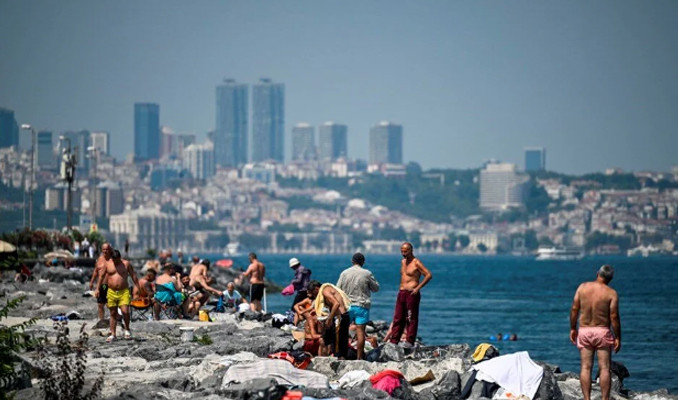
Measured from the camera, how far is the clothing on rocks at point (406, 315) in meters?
19.6

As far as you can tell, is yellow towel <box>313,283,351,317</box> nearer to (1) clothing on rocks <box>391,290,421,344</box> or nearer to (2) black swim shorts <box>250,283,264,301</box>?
(1) clothing on rocks <box>391,290,421,344</box>

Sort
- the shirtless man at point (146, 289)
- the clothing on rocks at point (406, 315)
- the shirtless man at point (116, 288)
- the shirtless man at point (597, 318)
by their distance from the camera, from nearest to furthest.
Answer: the shirtless man at point (597, 318), the clothing on rocks at point (406, 315), the shirtless man at point (116, 288), the shirtless man at point (146, 289)

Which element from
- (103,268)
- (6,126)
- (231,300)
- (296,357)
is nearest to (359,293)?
(296,357)

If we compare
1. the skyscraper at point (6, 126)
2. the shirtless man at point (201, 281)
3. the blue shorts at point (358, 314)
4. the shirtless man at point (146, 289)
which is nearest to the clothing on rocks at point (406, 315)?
the blue shorts at point (358, 314)

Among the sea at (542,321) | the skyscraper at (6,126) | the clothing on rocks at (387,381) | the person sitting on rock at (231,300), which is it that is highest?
the skyscraper at (6,126)

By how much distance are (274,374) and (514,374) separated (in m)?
2.70

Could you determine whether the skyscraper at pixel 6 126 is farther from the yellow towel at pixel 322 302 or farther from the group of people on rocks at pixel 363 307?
the yellow towel at pixel 322 302

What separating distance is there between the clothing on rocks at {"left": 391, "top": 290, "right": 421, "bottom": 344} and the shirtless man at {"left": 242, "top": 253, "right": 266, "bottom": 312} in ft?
29.9

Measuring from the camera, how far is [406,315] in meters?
19.8

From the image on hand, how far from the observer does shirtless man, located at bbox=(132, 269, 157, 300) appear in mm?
25234

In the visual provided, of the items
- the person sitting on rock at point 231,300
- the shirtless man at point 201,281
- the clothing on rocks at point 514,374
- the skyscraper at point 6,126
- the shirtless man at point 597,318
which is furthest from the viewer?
the skyscraper at point 6,126

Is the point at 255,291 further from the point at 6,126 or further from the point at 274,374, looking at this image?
the point at 6,126

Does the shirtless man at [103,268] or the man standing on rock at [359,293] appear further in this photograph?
the shirtless man at [103,268]

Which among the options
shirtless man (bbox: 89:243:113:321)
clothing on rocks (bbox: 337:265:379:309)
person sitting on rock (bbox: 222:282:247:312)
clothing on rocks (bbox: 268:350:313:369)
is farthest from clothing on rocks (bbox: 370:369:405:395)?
person sitting on rock (bbox: 222:282:247:312)
